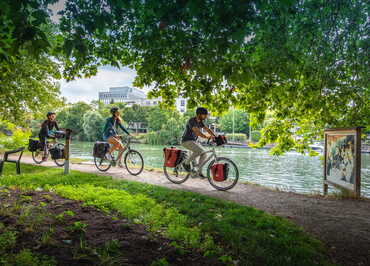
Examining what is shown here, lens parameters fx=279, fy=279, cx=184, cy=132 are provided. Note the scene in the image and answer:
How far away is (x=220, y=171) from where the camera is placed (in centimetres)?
715

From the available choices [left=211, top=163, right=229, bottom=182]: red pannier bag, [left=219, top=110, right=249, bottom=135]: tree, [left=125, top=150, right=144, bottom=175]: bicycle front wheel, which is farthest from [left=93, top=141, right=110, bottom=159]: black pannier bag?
[left=219, top=110, right=249, bottom=135]: tree

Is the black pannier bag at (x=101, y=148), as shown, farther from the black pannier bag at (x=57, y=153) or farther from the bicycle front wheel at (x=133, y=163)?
the black pannier bag at (x=57, y=153)

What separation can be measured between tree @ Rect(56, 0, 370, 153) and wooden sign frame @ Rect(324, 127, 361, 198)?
1389 mm

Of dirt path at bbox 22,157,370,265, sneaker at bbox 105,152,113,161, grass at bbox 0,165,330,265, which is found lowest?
dirt path at bbox 22,157,370,265

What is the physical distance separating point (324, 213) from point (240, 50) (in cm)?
380

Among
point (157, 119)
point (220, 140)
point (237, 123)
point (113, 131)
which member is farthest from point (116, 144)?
point (237, 123)

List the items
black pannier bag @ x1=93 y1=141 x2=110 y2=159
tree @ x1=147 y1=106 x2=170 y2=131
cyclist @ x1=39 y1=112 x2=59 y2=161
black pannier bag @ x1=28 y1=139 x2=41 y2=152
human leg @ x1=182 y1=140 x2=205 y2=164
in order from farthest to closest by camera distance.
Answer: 1. tree @ x1=147 y1=106 x2=170 y2=131
2. black pannier bag @ x1=28 y1=139 x2=41 y2=152
3. cyclist @ x1=39 y1=112 x2=59 y2=161
4. black pannier bag @ x1=93 y1=141 x2=110 y2=159
5. human leg @ x1=182 y1=140 x2=205 y2=164

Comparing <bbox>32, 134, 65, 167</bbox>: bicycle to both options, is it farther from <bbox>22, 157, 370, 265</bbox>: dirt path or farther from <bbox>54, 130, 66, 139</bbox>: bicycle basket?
<bbox>22, 157, 370, 265</bbox>: dirt path

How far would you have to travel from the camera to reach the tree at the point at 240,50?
3352mm

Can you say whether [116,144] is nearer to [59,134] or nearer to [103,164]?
[103,164]

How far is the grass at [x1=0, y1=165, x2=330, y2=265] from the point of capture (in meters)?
3.32

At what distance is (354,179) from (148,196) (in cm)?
492

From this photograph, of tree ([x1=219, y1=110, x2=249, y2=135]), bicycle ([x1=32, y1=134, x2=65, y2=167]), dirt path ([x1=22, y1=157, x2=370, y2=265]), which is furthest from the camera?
tree ([x1=219, y1=110, x2=249, y2=135])

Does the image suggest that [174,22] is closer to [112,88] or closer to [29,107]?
[29,107]
